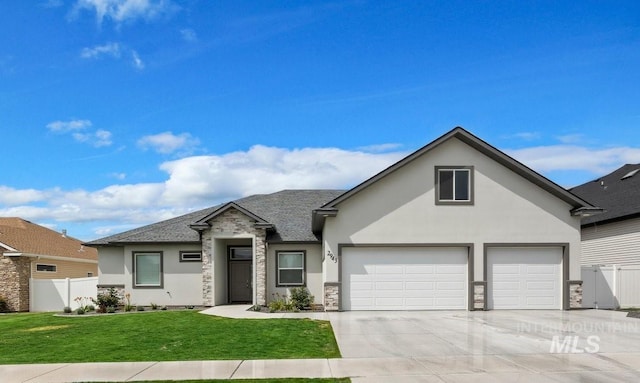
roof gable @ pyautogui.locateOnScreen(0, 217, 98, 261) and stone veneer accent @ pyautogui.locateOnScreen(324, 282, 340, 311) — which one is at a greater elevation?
roof gable @ pyautogui.locateOnScreen(0, 217, 98, 261)

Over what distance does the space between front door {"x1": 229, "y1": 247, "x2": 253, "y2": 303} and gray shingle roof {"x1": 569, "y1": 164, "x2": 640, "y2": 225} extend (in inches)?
625

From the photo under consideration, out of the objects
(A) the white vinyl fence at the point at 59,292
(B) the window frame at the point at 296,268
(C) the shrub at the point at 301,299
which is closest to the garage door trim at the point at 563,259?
(C) the shrub at the point at 301,299

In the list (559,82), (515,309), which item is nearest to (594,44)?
(559,82)

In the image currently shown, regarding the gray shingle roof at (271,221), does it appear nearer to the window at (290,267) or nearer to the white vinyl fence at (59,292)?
the window at (290,267)

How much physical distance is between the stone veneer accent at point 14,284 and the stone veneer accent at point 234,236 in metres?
10.3

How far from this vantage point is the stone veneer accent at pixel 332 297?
1778 cm

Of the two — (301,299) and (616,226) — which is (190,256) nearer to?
(301,299)

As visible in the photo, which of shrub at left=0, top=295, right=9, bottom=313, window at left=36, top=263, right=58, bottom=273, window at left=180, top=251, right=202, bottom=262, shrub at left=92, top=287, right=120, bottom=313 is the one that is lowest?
shrub at left=0, top=295, right=9, bottom=313

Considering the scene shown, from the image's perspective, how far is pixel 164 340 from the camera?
38.7 feet

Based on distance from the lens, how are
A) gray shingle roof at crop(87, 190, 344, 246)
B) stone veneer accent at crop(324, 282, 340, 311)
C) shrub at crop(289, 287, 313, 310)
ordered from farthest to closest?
gray shingle roof at crop(87, 190, 344, 246)
shrub at crop(289, 287, 313, 310)
stone veneer accent at crop(324, 282, 340, 311)

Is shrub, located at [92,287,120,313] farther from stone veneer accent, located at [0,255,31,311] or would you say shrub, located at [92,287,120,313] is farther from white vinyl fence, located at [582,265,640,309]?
white vinyl fence, located at [582,265,640,309]

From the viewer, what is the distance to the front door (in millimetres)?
22266

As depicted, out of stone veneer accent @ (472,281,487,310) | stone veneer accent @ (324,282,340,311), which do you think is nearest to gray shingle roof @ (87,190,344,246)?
stone veneer accent @ (324,282,340,311)

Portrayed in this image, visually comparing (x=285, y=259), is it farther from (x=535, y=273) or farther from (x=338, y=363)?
(x=338, y=363)
